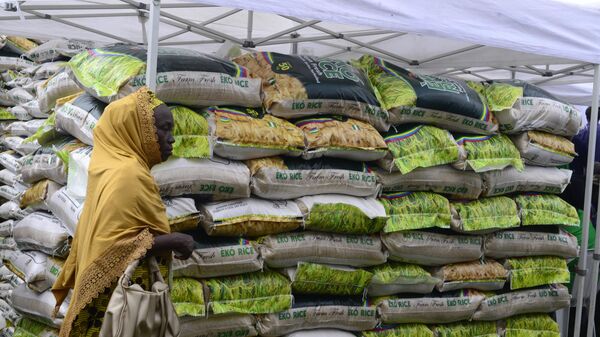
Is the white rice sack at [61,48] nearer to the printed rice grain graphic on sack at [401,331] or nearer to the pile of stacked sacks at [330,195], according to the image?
the pile of stacked sacks at [330,195]

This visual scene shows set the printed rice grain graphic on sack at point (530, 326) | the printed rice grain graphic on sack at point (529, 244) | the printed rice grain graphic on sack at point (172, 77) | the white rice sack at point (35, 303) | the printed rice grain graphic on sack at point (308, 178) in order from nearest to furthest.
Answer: the printed rice grain graphic on sack at point (172, 77), the printed rice grain graphic on sack at point (308, 178), the white rice sack at point (35, 303), the printed rice grain graphic on sack at point (529, 244), the printed rice grain graphic on sack at point (530, 326)

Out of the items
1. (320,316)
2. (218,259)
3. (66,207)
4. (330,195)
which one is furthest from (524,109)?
(66,207)

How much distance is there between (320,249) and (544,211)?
5.88 ft

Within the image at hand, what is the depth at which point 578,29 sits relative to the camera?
4359 millimetres

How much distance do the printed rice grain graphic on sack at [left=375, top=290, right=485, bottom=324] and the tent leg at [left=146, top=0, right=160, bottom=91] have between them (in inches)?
78.0

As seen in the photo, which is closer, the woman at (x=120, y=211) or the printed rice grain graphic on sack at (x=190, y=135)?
the woman at (x=120, y=211)

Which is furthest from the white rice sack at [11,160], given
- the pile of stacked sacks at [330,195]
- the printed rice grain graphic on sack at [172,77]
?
the printed rice grain graphic on sack at [172,77]

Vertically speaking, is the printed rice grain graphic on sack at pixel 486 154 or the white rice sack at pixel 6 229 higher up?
the printed rice grain graphic on sack at pixel 486 154

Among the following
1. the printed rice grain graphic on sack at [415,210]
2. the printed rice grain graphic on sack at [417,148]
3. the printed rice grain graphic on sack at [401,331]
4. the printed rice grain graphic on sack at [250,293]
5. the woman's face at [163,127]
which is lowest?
the printed rice grain graphic on sack at [401,331]

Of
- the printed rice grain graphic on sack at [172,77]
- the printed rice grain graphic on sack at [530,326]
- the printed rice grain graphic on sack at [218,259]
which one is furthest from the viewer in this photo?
the printed rice grain graphic on sack at [530,326]

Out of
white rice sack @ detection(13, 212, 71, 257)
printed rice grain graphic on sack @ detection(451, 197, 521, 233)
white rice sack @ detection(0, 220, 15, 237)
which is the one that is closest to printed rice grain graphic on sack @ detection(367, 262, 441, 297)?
printed rice grain graphic on sack @ detection(451, 197, 521, 233)

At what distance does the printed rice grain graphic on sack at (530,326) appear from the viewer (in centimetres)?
502

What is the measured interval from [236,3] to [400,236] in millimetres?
1888

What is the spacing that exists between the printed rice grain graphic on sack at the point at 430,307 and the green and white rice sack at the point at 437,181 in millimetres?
638
